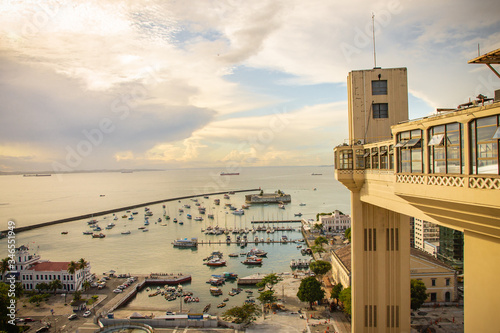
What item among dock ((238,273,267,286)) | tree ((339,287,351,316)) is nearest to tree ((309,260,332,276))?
dock ((238,273,267,286))

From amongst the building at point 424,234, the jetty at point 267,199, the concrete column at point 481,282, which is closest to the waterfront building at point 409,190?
the concrete column at point 481,282

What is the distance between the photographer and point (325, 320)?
18688 millimetres

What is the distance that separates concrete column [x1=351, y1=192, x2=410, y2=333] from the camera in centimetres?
935

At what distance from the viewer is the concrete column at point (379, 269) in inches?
368

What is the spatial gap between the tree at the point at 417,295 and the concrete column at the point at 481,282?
1559 cm

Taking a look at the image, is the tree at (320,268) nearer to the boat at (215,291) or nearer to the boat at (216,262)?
the boat at (215,291)

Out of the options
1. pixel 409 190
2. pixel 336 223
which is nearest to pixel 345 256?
pixel 336 223

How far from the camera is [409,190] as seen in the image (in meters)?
5.14

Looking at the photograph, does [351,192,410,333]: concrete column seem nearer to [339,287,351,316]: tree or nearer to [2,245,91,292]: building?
[339,287,351,316]: tree

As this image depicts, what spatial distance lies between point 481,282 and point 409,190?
5.08ft

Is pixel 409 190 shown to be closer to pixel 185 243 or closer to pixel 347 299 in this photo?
pixel 347 299

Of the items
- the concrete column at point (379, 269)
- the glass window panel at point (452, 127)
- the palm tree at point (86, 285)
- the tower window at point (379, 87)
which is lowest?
the palm tree at point (86, 285)

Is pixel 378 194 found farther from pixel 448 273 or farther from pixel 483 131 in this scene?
pixel 448 273

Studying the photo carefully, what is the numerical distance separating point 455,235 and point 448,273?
10.2m
